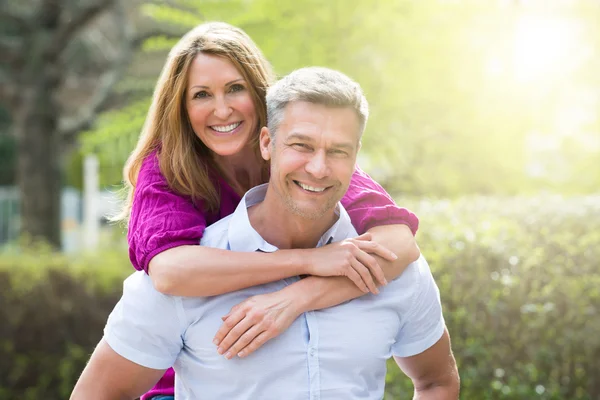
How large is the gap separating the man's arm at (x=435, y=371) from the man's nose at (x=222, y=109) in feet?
3.38

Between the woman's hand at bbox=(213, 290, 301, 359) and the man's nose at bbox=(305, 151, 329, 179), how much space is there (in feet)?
1.20

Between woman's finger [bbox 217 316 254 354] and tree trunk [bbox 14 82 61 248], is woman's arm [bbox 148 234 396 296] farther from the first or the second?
tree trunk [bbox 14 82 61 248]

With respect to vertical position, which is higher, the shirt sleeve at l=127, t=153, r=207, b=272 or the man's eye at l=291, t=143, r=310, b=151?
the man's eye at l=291, t=143, r=310, b=151

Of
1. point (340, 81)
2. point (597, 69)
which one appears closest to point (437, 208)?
point (340, 81)

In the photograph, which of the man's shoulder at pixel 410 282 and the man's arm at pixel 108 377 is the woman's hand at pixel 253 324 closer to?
the man's arm at pixel 108 377

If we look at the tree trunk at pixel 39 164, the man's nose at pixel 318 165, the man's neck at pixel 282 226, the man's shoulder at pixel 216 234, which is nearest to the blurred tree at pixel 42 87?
the tree trunk at pixel 39 164

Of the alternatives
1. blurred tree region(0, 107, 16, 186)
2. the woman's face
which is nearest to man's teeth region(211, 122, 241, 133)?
the woman's face

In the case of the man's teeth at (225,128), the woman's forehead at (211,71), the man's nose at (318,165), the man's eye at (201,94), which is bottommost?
the man's teeth at (225,128)

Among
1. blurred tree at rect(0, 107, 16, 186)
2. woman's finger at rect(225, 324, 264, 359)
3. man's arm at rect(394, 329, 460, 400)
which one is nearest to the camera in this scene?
woman's finger at rect(225, 324, 264, 359)

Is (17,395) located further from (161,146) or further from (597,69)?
(597,69)

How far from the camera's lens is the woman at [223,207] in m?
2.45

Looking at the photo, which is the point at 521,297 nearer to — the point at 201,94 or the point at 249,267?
the point at 201,94

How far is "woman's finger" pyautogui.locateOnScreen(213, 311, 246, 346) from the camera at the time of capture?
2.42 metres

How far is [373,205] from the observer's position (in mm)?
2906
